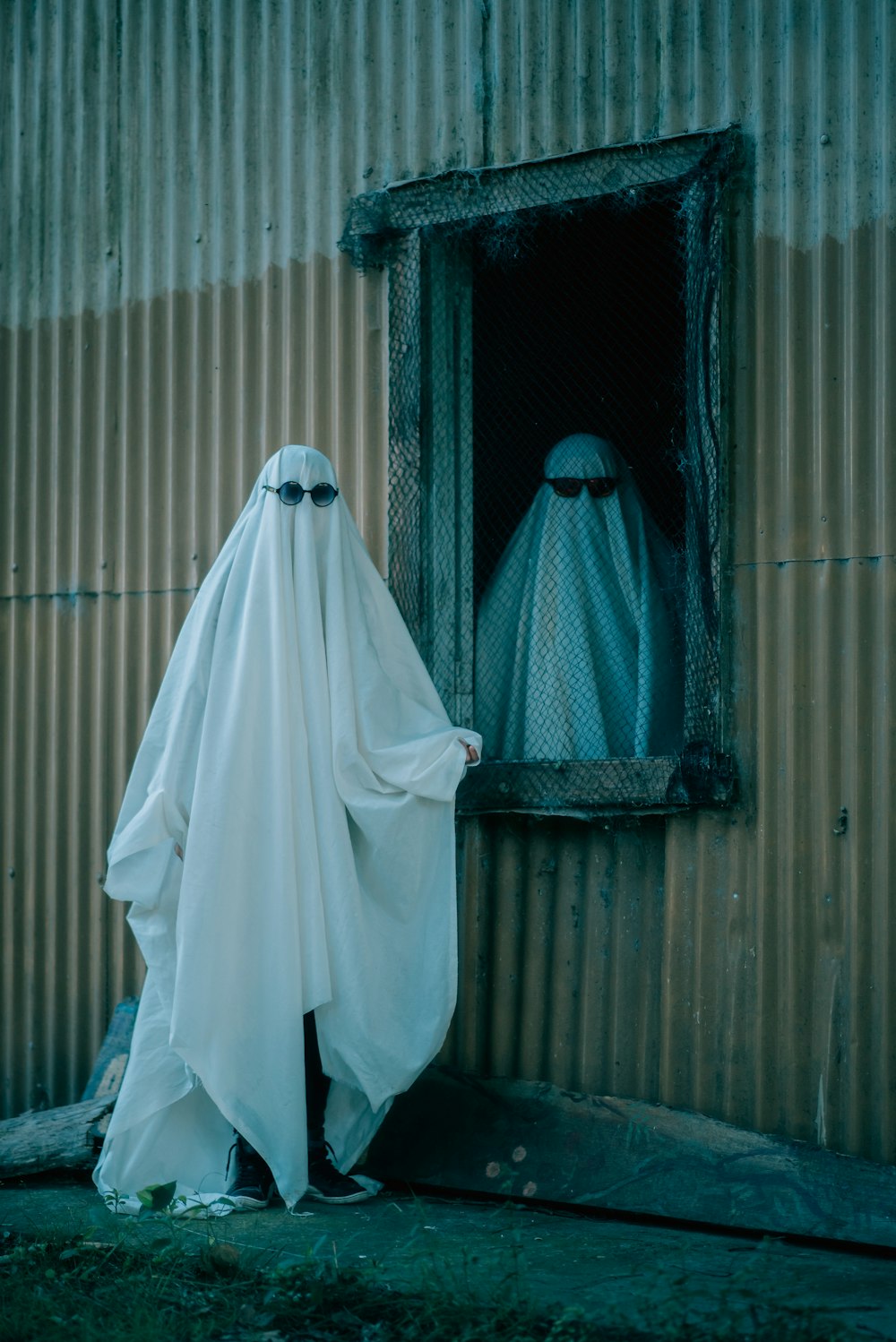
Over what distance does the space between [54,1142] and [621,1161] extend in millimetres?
1879

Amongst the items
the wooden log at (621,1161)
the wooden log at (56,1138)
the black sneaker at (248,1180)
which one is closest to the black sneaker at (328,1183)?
the black sneaker at (248,1180)

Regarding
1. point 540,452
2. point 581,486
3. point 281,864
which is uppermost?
point 540,452

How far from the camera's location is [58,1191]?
513 centimetres

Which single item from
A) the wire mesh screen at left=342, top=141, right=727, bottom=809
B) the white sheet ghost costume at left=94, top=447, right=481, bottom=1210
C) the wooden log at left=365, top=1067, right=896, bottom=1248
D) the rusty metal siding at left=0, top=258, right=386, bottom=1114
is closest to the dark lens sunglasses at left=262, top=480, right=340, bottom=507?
the white sheet ghost costume at left=94, top=447, right=481, bottom=1210

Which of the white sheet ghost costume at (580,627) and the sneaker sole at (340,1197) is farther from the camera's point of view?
the white sheet ghost costume at (580,627)

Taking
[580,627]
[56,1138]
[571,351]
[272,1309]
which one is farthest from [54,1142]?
[571,351]

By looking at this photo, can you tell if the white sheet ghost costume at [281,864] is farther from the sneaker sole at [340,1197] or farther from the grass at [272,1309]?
the grass at [272,1309]

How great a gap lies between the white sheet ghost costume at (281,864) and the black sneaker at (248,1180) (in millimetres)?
112

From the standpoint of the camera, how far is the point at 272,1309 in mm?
3689

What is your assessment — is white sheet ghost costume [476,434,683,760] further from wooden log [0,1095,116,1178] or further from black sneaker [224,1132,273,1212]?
wooden log [0,1095,116,1178]

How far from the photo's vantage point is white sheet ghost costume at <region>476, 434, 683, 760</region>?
5496 mm

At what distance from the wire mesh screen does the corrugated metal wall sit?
166 millimetres

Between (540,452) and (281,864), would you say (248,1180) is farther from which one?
(540,452)

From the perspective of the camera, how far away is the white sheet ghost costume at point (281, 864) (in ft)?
15.4
